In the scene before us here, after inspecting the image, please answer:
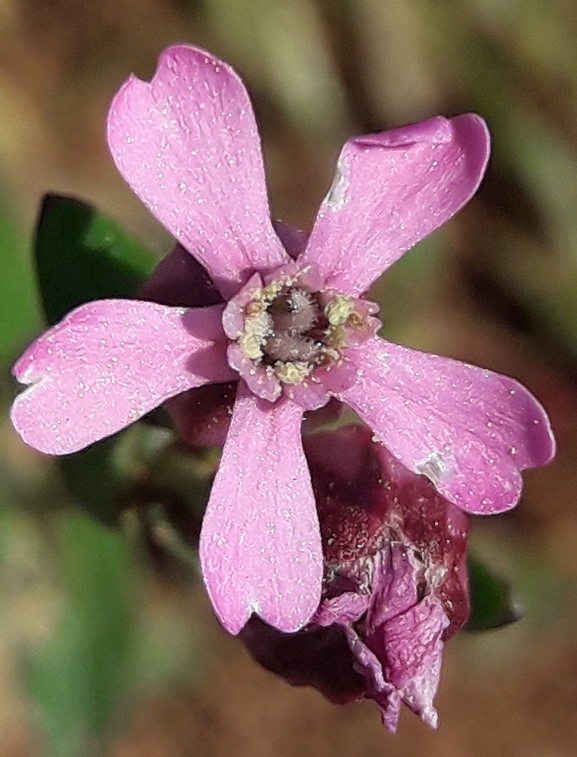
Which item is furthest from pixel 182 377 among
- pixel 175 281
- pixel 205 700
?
pixel 205 700

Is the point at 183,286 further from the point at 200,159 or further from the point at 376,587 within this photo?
the point at 376,587

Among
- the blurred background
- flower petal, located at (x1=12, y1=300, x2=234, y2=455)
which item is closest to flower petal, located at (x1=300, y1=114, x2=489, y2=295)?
flower petal, located at (x1=12, y1=300, x2=234, y2=455)

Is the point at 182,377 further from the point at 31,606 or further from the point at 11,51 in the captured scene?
the point at 11,51

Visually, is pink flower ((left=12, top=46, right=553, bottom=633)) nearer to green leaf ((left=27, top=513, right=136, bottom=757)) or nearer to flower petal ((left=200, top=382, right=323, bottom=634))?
flower petal ((left=200, top=382, right=323, bottom=634))

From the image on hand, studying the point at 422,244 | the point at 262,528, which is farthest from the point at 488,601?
the point at 422,244

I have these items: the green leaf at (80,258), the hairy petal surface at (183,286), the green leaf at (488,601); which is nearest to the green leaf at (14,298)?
the green leaf at (80,258)

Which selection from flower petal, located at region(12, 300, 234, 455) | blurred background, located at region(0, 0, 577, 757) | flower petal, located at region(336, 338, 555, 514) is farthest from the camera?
blurred background, located at region(0, 0, 577, 757)
